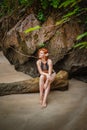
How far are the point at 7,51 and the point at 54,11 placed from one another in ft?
7.46

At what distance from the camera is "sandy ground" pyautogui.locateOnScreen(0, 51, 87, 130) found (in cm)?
452

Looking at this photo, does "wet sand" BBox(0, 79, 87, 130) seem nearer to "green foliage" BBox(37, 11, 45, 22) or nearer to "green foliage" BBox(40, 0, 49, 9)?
"green foliage" BBox(37, 11, 45, 22)

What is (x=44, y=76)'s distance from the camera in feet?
18.9

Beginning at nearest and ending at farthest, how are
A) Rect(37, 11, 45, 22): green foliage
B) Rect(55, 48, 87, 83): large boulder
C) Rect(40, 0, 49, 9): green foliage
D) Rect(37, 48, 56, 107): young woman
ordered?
Rect(37, 48, 56, 107): young woman
Rect(55, 48, 87, 83): large boulder
Rect(40, 0, 49, 9): green foliage
Rect(37, 11, 45, 22): green foliage

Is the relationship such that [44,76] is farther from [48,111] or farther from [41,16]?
[41,16]

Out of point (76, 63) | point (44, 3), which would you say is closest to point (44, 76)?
point (76, 63)

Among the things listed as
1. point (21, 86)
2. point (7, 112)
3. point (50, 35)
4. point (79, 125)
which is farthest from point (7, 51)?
point (79, 125)

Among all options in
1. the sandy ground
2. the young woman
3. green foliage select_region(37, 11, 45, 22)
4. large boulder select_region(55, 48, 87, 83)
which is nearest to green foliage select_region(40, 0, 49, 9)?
green foliage select_region(37, 11, 45, 22)

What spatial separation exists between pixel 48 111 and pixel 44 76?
95 centimetres

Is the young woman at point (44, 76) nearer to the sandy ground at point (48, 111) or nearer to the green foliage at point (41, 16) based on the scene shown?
the sandy ground at point (48, 111)

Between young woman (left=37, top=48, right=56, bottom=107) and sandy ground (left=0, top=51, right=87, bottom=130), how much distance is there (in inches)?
8.0

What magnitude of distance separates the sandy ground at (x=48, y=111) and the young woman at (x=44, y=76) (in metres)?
0.20

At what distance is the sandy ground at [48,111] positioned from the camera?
452 cm

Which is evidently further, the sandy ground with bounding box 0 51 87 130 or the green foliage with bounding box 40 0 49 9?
the green foliage with bounding box 40 0 49 9
